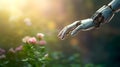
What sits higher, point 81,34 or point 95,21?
point 81,34

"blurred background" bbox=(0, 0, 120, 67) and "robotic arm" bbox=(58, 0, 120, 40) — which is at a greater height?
"blurred background" bbox=(0, 0, 120, 67)

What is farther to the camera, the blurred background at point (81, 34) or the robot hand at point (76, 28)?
the blurred background at point (81, 34)

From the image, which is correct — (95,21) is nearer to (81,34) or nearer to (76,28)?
(76,28)

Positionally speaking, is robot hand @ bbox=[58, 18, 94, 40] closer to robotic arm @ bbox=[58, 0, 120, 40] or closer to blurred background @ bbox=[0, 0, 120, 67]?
robotic arm @ bbox=[58, 0, 120, 40]

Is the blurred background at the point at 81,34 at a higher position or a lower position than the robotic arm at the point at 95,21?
higher

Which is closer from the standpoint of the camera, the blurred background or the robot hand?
the robot hand

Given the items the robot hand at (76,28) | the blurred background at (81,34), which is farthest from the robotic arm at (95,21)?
the blurred background at (81,34)

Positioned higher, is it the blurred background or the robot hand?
the blurred background

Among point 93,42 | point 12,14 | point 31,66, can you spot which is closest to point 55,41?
point 12,14

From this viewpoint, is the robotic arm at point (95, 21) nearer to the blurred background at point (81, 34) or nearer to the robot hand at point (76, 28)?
the robot hand at point (76, 28)

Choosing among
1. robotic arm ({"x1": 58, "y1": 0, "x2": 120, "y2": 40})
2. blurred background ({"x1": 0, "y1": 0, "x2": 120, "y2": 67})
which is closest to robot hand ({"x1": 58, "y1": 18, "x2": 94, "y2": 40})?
robotic arm ({"x1": 58, "y1": 0, "x2": 120, "y2": 40})

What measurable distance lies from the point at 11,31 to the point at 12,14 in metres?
0.45

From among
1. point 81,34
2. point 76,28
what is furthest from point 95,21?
point 81,34

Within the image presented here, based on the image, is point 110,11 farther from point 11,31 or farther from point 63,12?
point 63,12
